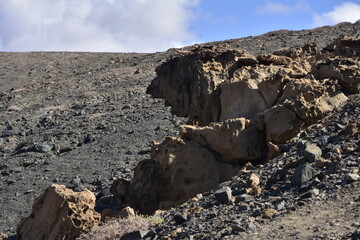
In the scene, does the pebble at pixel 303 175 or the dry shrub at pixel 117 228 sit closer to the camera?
the pebble at pixel 303 175

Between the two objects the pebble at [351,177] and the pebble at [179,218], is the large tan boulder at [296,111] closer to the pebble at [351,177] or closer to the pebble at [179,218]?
the pebble at [351,177]

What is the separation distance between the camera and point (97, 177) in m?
17.1

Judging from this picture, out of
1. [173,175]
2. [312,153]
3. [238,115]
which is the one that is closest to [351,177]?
[312,153]

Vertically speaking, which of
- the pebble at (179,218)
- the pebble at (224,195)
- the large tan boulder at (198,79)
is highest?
the large tan boulder at (198,79)

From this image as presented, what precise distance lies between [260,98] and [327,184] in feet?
12.4

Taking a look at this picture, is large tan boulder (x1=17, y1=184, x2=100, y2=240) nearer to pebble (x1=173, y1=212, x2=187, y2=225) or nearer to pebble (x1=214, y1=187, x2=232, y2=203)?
pebble (x1=173, y1=212, x2=187, y2=225)

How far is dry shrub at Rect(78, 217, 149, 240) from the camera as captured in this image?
28.7 ft

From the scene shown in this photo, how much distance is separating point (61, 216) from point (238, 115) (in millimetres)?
3633

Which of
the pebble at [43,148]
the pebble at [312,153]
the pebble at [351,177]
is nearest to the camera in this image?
the pebble at [351,177]

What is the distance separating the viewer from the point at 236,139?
10977 mm

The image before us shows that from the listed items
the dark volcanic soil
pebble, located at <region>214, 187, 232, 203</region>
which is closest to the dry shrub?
pebble, located at <region>214, 187, 232, 203</region>

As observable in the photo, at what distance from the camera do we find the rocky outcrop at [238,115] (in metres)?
10.9

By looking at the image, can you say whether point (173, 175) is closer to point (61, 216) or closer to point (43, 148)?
point (61, 216)

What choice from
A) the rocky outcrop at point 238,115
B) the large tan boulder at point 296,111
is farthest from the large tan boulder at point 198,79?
the large tan boulder at point 296,111
